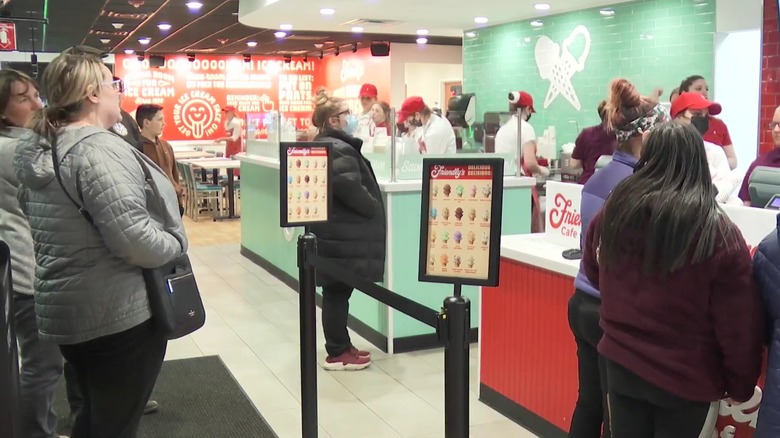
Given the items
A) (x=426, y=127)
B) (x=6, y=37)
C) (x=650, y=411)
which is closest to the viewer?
(x=650, y=411)

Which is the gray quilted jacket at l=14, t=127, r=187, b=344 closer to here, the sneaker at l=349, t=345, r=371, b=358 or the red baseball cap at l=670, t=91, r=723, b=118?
the sneaker at l=349, t=345, r=371, b=358

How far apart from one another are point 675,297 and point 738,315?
15cm

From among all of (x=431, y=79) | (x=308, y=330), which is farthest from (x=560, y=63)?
(x=431, y=79)

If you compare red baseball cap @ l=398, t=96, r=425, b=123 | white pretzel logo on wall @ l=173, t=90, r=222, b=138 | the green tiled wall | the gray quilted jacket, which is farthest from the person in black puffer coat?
white pretzel logo on wall @ l=173, t=90, r=222, b=138

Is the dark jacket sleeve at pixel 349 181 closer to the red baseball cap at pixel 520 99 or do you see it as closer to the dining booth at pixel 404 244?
the dining booth at pixel 404 244

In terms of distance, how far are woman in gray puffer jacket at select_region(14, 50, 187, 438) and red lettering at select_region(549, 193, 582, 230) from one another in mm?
1765

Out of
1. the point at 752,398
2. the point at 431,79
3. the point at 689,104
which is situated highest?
the point at 431,79

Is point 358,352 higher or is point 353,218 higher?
point 353,218

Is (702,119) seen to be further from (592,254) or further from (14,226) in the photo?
(14,226)

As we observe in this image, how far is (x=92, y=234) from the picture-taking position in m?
2.14

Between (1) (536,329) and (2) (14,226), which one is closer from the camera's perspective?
(2) (14,226)

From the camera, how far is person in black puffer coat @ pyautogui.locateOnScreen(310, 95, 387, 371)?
13.8 feet

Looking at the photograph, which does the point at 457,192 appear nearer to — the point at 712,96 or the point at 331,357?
the point at 331,357

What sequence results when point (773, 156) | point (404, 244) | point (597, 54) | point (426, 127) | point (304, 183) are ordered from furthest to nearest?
point (597, 54)
point (426, 127)
point (404, 244)
point (773, 156)
point (304, 183)
